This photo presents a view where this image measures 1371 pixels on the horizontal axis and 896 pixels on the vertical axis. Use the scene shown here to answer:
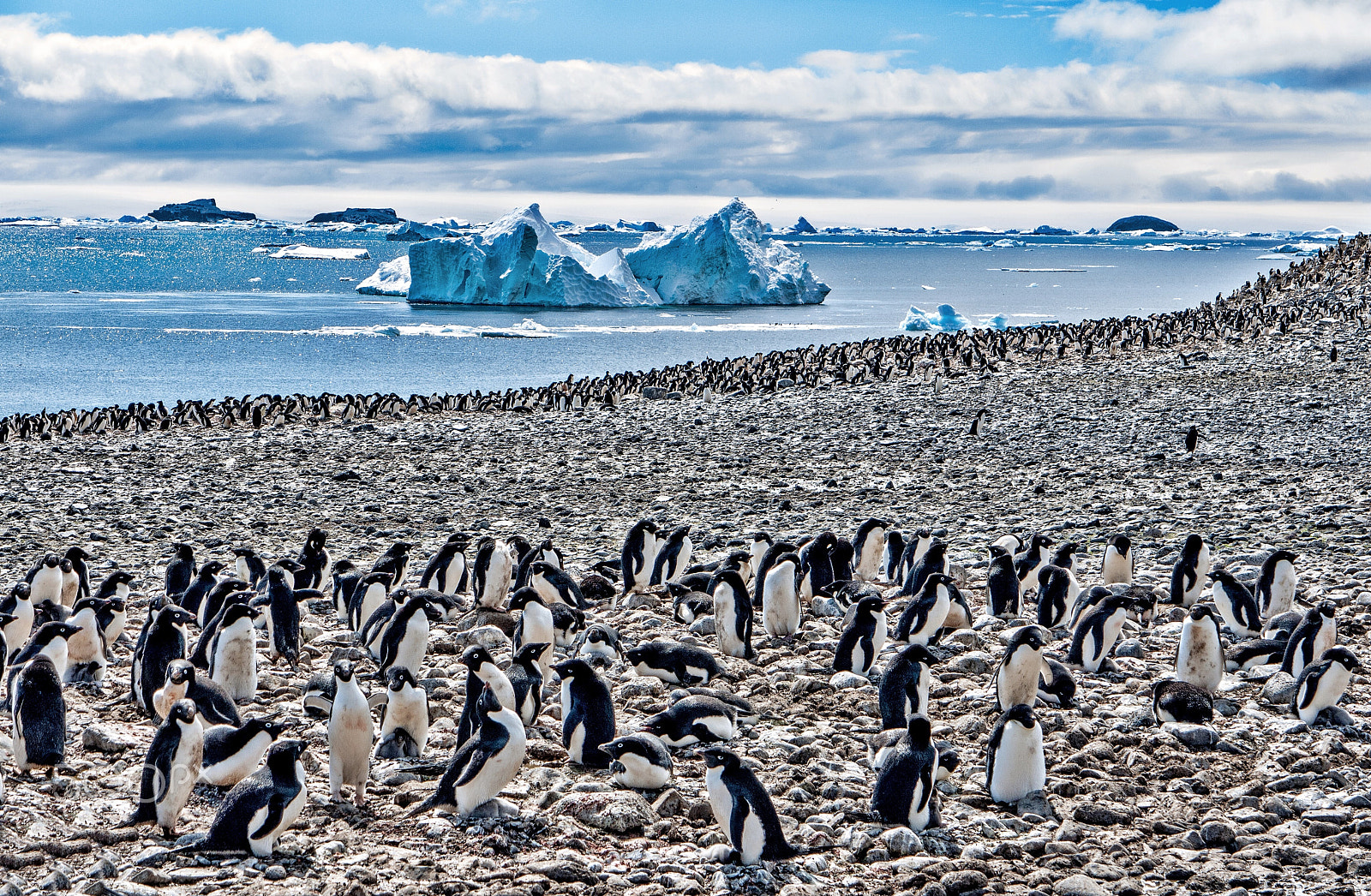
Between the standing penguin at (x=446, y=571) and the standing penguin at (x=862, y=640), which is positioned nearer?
the standing penguin at (x=862, y=640)

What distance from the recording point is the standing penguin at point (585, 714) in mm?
5363

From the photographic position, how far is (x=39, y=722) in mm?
5066

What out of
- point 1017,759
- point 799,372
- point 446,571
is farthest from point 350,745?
point 799,372

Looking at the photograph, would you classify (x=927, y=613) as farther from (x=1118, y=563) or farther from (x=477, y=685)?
(x=477, y=685)

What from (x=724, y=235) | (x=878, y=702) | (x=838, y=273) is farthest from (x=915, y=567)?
(x=838, y=273)

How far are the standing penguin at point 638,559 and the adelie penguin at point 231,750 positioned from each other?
4.43 metres

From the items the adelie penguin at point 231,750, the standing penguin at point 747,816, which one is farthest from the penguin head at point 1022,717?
the adelie penguin at point 231,750

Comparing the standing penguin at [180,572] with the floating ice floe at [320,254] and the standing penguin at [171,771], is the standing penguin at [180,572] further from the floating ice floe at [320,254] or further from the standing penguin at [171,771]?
the floating ice floe at [320,254]

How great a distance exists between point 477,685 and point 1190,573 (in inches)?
206

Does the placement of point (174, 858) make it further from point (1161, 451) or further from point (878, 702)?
point (1161, 451)

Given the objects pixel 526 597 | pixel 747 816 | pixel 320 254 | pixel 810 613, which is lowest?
pixel 810 613

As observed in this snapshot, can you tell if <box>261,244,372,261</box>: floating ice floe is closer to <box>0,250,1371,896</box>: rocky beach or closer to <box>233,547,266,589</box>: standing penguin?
<box>0,250,1371,896</box>: rocky beach

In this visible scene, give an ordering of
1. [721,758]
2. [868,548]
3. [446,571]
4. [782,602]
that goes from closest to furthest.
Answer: [721,758]
[782,602]
[446,571]
[868,548]

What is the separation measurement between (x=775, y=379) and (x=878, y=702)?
56.9ft
